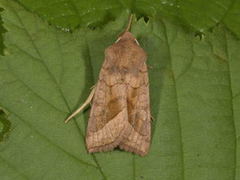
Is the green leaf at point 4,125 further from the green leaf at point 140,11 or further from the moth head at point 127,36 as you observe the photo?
the moth head at point 127,36

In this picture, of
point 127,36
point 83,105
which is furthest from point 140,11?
point 83,105

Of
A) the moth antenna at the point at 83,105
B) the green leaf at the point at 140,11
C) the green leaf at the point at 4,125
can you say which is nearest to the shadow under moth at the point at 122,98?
the moth antenna at the point at 83,105

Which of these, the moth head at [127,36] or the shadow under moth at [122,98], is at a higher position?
the moth head at [127,36]

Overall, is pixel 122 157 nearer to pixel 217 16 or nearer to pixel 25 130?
pixel 25 130

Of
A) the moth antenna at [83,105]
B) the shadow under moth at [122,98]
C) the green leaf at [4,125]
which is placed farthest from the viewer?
the shadow under moth at [122,98]

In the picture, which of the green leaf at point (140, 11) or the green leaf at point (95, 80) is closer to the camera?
the green leaf at point (95, 80)

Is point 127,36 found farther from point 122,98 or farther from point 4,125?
point 4,125

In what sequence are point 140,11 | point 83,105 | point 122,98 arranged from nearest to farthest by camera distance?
point 83,105
point 122,98
point 140,11
